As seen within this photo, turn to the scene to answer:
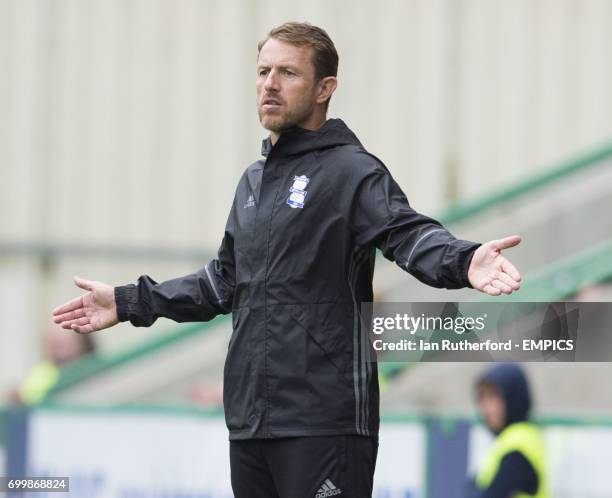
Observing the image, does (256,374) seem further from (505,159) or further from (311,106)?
(505,159)

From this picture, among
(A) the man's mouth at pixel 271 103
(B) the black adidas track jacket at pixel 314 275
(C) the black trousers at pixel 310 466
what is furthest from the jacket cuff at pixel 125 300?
(A) the man's mouth at pixel 271 103

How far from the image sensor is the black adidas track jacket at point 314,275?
411 centimetres

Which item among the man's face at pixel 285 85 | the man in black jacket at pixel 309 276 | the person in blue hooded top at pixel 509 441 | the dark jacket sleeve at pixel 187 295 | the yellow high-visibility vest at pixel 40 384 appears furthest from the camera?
the yellow high-visibility vest at pixel 40 384

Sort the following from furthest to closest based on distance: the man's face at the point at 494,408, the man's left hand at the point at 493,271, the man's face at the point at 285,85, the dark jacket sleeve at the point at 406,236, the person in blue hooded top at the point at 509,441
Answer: the man's face at the point at 494,408
the person in blue hooded top at the point at 509,441
the man's face at the point at 285,85
the dark jacket sleeve at the point at 406,236
the man's left hand at the point at 493,271

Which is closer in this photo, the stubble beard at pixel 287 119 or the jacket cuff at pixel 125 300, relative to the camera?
the stubble beard at pixel 287 119

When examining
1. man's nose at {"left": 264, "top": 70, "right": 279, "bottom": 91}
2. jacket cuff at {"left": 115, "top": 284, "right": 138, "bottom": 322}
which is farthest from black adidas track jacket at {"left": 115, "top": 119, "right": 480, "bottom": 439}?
jacket cuff at {"left": 115, "top": 284, "right": 138, "bottom": 322}

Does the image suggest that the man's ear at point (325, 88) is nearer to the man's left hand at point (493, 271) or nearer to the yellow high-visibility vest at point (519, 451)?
the man's left hand at point (493, 271)

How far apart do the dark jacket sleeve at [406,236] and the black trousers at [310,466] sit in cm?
51

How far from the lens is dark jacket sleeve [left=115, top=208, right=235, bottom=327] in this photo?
4.50 metres

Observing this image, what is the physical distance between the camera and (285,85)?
4.33m

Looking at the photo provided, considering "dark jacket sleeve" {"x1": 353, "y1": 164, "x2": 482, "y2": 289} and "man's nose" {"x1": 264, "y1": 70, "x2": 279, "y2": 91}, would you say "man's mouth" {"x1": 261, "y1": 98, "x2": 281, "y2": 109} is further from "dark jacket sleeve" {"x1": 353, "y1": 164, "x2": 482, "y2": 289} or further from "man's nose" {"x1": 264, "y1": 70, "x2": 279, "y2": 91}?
"dark jacket sleeve" {"x1": 353, "y1": 164, "x2": 482, "y2": 289}

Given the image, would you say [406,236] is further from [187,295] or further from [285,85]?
[187,295]

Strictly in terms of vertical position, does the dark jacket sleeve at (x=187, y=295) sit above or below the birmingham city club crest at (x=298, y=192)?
below

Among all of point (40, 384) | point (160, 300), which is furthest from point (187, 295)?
point (40, 384)
